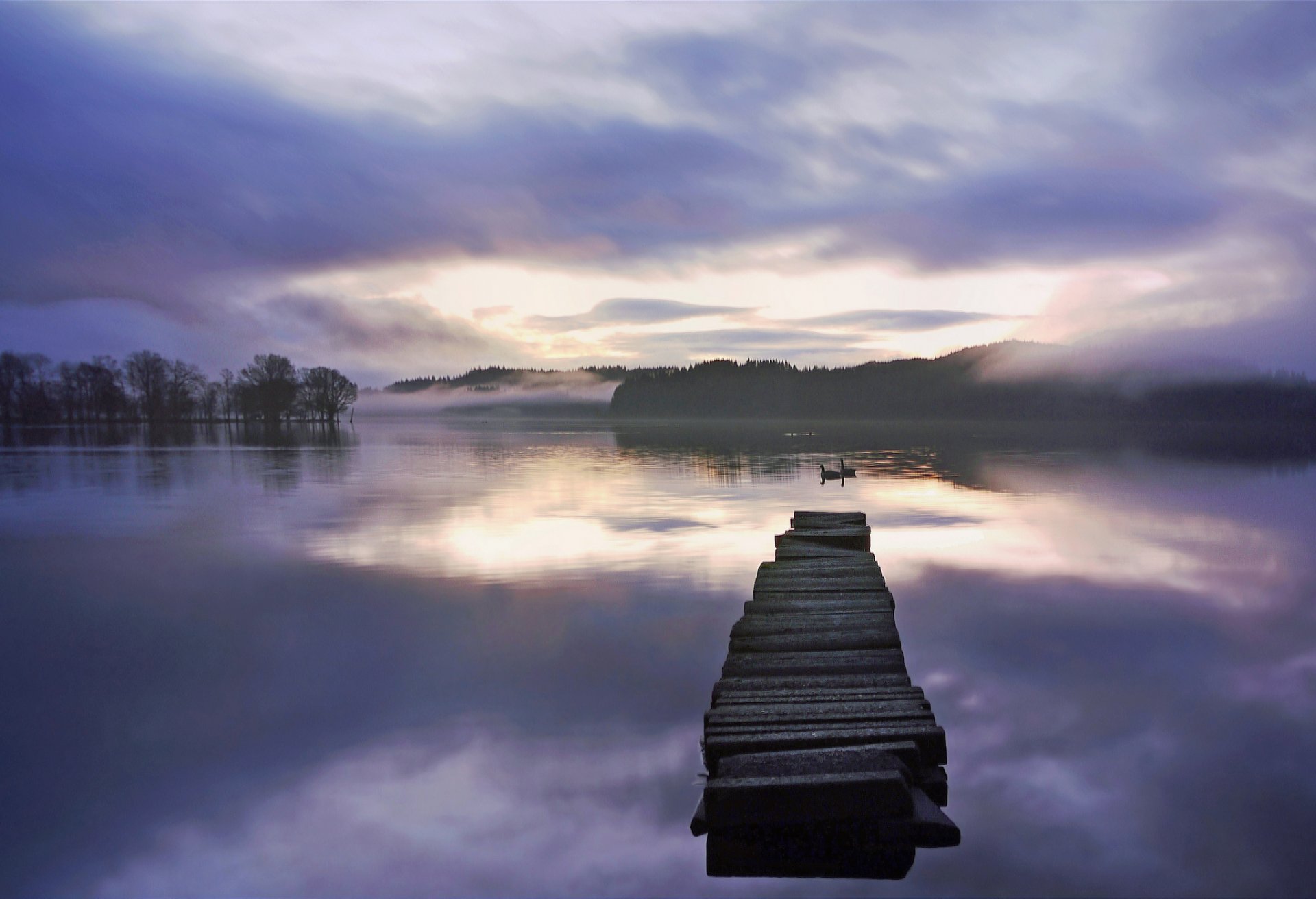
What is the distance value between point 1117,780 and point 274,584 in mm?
16674

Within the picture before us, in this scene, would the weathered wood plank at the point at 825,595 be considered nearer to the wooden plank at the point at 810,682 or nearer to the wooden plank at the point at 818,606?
the wooden plank at the point at 818,606

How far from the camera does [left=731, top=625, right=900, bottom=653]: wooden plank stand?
34.2ft

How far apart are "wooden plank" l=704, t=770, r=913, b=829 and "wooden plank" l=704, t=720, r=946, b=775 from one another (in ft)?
2.50

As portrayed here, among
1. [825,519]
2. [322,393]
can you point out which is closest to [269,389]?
[322,393]

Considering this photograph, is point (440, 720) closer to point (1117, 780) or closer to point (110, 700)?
point (110, 700)

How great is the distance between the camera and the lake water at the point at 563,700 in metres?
7.70

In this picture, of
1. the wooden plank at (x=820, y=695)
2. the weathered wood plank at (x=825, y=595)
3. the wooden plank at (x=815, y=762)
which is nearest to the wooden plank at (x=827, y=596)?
the weathered wood plank at (x=825, y=595)

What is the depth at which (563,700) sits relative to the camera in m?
11.2

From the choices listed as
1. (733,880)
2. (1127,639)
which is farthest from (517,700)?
(1127,639)

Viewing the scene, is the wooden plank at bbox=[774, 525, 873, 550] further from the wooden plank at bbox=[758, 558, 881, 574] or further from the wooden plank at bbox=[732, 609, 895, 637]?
the wooden plank at bbox=[732, 609, 895, 637]

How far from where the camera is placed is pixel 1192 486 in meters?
39.2

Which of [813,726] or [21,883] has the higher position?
[813,726]

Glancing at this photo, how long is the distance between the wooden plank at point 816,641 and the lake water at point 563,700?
112cm

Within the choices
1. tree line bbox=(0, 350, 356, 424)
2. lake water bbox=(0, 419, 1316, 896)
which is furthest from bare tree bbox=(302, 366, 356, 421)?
lake water bbox=(0, 419, 1316, 896)
